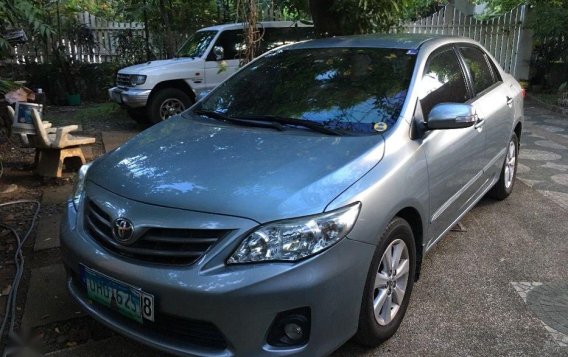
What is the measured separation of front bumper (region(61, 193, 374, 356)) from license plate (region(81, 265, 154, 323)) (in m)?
0.03

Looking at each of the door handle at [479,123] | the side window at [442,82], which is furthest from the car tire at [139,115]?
the door handle at [479,123]

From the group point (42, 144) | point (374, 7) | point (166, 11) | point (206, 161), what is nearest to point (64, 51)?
point (166, 11)

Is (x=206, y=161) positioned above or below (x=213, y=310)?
above

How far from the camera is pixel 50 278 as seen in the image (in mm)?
3428

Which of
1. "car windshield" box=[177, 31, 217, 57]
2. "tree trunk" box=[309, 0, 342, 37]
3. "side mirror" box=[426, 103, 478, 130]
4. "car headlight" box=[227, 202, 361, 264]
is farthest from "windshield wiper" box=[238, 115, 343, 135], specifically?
"car windshield" box=[177, 31, 217, 57]

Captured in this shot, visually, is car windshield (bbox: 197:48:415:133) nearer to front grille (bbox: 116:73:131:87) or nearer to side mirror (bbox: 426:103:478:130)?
side mirror (bbox: 426:103:478:130)

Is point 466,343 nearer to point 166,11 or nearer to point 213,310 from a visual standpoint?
point 213,310

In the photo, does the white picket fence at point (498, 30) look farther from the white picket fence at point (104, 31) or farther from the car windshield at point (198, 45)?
the white picket fence at point (104, 31)

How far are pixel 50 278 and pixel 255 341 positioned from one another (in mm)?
1947

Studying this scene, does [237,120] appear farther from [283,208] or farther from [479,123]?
[479,123]

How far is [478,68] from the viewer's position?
169 inches

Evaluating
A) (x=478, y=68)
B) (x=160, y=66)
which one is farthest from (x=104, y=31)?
(x=478, y=68)

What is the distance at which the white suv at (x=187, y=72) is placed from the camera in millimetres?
8469

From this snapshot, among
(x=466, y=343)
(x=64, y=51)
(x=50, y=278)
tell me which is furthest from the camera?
(x=64, y=51)
